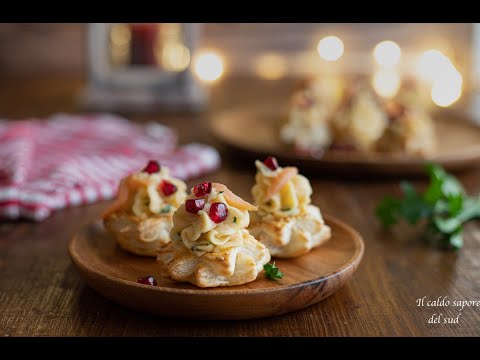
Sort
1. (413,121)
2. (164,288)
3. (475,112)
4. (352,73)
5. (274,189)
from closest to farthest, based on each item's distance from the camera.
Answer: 1. (164,288)
2. (274,189)
3. (413,121)
4. (475,112)
5. (352,73)

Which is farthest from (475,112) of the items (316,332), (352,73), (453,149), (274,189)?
(316,332)

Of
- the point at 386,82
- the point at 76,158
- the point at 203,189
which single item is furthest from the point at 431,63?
the point at 203,189

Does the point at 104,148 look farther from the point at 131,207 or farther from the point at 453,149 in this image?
the point at 453,149

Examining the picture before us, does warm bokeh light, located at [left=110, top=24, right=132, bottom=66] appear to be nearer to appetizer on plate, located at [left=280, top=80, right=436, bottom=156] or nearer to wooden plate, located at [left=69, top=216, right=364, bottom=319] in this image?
appetizer on plate, located at [left=280, top=80, right=436, bottom=156]

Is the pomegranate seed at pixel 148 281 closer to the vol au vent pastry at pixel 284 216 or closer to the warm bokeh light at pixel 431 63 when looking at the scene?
the vol au vent pastry at pixel 284 216

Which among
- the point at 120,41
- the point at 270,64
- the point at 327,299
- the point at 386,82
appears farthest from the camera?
the point at 270,64

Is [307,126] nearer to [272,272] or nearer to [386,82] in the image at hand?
[272,272]
